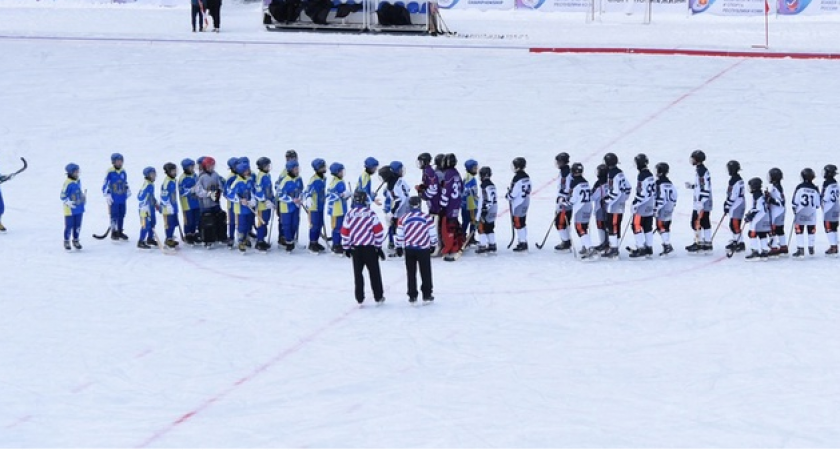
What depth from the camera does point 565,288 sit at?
59.1ft

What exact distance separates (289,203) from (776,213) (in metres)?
6.82

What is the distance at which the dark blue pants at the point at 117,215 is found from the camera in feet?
68.3

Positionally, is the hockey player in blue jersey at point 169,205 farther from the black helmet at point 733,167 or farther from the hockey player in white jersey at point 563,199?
the black helmet at point 733,167

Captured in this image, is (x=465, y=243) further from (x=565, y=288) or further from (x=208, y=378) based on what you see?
(x=208, y=378)

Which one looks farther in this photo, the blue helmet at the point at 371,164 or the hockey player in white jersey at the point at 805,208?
the blue helmet at the point at 371,164

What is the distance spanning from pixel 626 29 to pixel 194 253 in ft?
64.5

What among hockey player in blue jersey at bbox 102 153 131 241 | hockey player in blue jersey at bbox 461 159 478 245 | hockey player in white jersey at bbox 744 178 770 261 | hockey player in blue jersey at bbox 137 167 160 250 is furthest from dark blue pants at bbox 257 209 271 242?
hockey player in white jersey at bbox 744 178 770 261

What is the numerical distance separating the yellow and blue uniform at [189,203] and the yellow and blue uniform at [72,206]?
4.74ft

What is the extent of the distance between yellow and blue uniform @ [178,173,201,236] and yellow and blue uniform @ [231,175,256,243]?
2.51 ft

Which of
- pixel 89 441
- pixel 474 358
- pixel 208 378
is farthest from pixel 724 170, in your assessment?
pixel 89 441

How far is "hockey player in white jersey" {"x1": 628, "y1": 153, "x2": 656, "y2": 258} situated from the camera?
19562 millimetres

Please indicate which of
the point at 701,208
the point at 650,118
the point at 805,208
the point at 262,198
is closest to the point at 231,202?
the point at 262,198

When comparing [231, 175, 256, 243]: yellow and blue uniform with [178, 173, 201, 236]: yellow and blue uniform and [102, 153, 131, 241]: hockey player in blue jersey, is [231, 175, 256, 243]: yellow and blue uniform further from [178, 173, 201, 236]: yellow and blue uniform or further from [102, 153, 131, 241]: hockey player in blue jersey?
[102, 153, 131, 241]: hockey player in blue jersey

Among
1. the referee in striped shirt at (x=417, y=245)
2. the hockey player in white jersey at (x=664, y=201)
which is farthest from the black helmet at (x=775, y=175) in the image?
the referee in striped shirt at (x=417, y=245)
